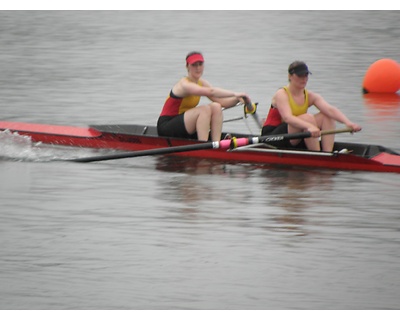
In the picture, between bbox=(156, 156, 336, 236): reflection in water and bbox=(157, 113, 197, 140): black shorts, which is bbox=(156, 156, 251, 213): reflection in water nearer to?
bbox=(156, 156, 336, 236): reflection in water

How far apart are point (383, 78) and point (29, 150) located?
7.33 meters

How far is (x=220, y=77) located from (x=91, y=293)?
1281cm

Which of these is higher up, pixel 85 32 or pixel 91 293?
pixel 85 32

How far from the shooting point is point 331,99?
18.2 metres

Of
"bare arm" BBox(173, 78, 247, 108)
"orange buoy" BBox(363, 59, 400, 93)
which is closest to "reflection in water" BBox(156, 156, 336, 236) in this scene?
"bare arm" BBox(173, 78, 247, 108)

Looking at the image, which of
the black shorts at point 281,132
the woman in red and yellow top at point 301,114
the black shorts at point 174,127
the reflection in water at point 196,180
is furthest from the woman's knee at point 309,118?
the black shorts at point 174,127

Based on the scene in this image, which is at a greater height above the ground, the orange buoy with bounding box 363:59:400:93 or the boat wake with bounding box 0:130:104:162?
the orange buoy with bounding box 363:59:400:93

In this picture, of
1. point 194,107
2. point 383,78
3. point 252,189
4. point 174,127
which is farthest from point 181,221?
point 383,78

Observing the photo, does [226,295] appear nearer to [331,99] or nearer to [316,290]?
[316,290]

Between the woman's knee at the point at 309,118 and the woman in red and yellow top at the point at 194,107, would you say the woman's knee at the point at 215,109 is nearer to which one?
the woman in red and yellow top at the point at 194,107

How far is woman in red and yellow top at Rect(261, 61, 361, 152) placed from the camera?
12.0 metres

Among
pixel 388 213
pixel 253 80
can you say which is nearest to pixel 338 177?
pixel 388 213

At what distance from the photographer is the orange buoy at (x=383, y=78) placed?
60.6 feet

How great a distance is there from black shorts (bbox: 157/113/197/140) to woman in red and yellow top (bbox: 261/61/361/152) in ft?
3.43
